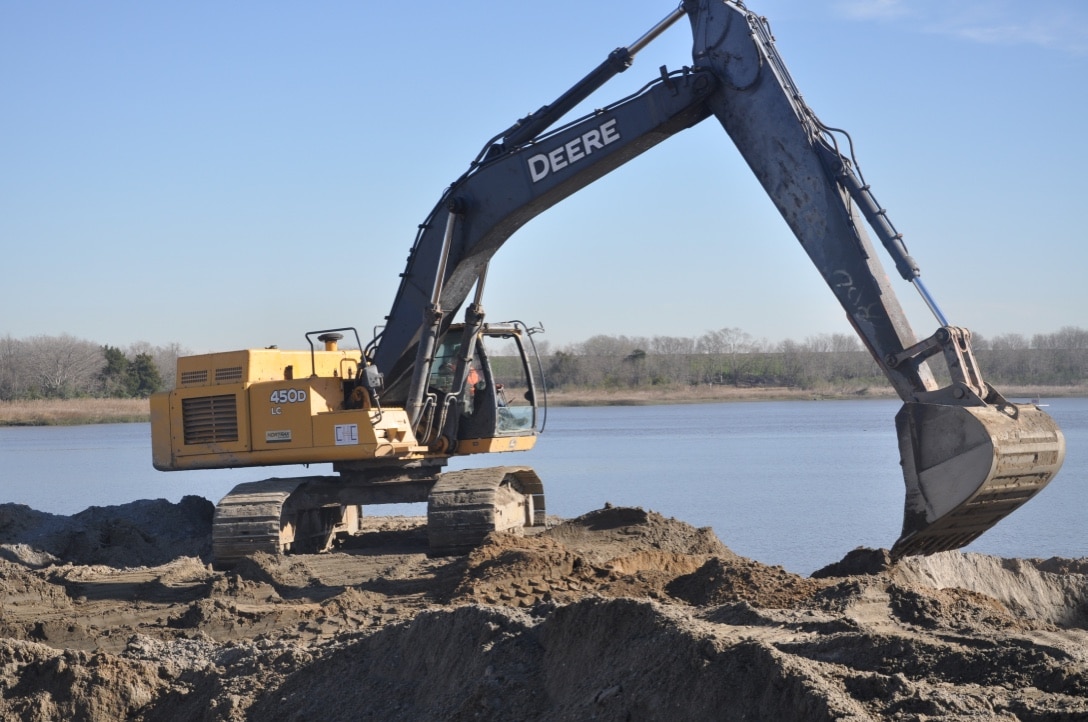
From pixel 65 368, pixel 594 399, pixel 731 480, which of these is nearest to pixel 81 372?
pixel 65 368

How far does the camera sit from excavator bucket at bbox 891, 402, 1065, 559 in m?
8.23

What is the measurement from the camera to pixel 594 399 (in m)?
69.2

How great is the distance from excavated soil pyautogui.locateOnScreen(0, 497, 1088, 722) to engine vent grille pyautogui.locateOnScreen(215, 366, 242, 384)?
6.60ft

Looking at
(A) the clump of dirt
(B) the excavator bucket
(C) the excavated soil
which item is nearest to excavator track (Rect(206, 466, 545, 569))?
(C) the excavated soil

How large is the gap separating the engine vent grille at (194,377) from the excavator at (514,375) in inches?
0.9

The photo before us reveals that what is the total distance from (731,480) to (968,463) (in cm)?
1660

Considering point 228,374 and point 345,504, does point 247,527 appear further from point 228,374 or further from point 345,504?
point 228,374

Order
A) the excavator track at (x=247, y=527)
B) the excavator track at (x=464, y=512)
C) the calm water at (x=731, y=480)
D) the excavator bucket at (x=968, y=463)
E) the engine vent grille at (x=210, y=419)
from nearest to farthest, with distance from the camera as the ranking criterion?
the excavator bucket at (x=968, y=463) < the excavator track at (x=464, y=512) < the excavator track at (x=247, y=527) < the engine vent grille at (x=210, y=419) < the calm water at (x=731, y=480)

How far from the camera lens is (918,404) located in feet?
28.6

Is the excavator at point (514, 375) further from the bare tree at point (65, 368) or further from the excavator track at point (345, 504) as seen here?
the bare tree at point (65, 368)

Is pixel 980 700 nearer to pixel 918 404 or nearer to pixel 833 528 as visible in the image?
pixel 918 404

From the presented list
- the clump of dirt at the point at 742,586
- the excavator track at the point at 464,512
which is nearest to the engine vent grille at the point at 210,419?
the excavator track at the point at 464,512

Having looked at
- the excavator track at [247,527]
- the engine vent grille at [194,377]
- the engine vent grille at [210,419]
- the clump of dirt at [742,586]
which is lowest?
the clump of dirt at [742,586]

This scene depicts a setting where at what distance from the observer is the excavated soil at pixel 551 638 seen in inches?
206
